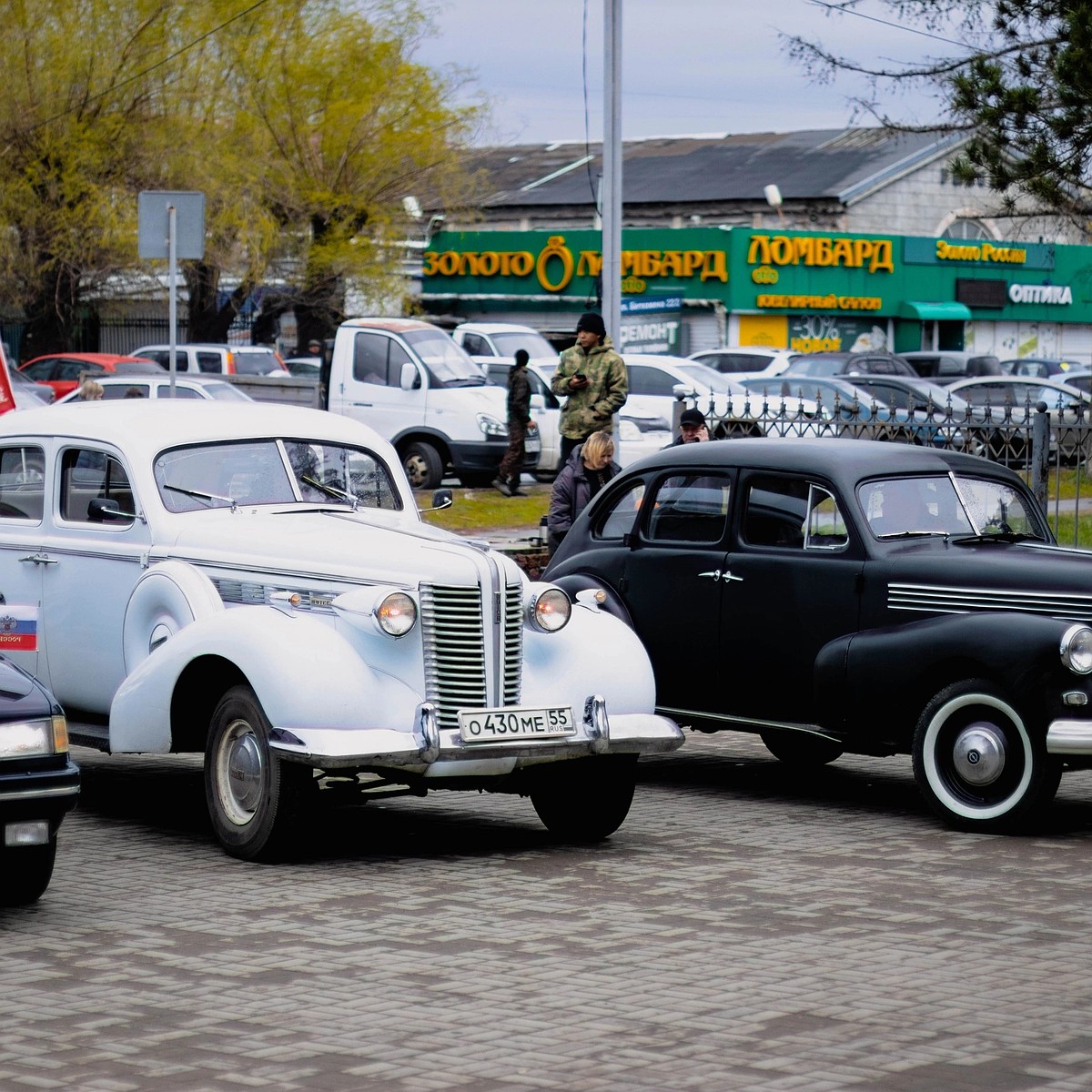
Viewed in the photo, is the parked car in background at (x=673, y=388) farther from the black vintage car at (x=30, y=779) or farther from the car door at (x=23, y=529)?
the black vintage car at (x=30, y=779)

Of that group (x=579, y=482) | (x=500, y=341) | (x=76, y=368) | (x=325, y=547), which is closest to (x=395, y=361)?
(x=500, y=341)

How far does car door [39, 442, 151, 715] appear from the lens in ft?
30.2

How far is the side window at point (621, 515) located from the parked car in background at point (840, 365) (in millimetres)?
25032

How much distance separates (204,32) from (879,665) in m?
33.9

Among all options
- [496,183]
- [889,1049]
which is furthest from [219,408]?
[496,183]

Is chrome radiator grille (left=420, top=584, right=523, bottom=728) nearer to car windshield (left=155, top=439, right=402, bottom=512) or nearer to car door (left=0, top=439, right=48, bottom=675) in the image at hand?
car windshield (left=155, top=439, right=402, bottom=512)

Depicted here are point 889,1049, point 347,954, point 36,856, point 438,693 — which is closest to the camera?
point 889,1049

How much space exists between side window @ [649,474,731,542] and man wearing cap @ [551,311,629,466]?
557 cm

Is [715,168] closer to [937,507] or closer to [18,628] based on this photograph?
[937,507]

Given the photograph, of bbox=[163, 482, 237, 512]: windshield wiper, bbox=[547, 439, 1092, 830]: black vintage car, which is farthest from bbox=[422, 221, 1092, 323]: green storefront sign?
bbox=[163, 482, 237, 512]: windshield wiper

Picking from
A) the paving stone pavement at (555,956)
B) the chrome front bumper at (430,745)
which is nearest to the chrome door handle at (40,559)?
the paving stone pavement at (555,956)

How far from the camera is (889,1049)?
18.3ft

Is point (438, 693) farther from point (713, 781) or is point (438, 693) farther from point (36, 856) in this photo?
point (713, 781)

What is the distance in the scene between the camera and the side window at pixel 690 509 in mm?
10367
